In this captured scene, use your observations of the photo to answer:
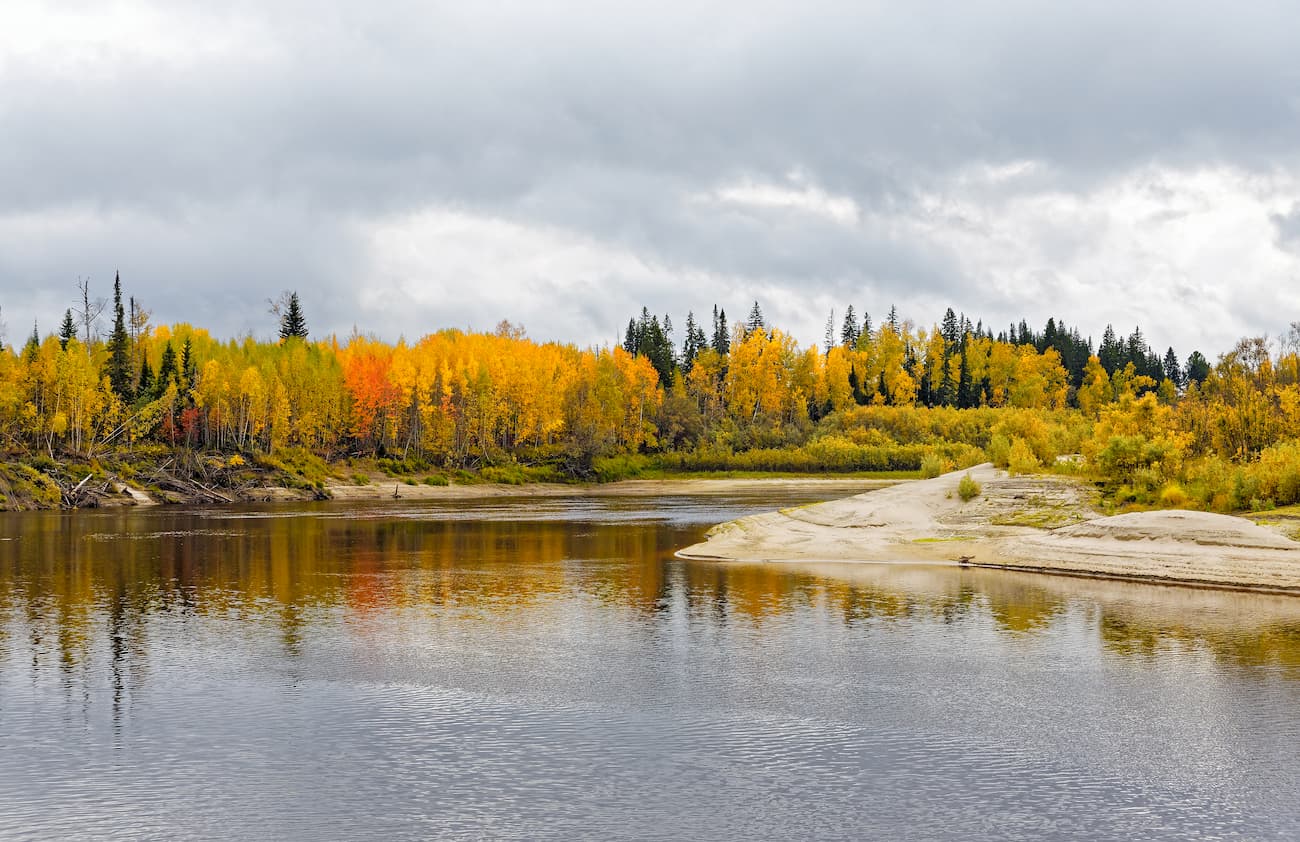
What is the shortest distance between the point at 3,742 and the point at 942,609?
19350 mm

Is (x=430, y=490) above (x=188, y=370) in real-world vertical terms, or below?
below

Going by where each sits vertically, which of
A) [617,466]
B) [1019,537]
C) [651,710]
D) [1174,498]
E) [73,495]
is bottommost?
[651,710]

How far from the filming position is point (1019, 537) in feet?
117

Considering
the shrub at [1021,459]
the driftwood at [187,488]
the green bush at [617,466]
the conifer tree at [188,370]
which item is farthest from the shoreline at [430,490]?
the shrub at [1021,459]

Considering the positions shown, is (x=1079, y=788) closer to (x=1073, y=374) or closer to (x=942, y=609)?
(x=942, y=609)

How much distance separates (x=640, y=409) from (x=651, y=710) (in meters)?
127

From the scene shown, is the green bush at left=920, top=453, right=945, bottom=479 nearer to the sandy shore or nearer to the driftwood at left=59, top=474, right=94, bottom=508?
the sandy shore

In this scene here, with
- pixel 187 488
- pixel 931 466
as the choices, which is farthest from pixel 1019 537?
pixel 187 488

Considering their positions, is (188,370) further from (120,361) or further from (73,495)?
(73,495)

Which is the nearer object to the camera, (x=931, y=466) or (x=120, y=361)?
(x=931, y=466)

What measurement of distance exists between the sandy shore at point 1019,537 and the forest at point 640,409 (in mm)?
3157

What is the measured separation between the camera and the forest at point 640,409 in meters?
42.9

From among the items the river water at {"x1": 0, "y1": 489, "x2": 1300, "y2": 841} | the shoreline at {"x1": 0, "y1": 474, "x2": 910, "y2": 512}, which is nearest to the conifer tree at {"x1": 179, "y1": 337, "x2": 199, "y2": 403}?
the shoreline at {"x1": 0, "y1": 474, "x2": 910, "y2": 512}

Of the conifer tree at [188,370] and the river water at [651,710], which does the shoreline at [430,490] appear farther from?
the river water at [651,710]
